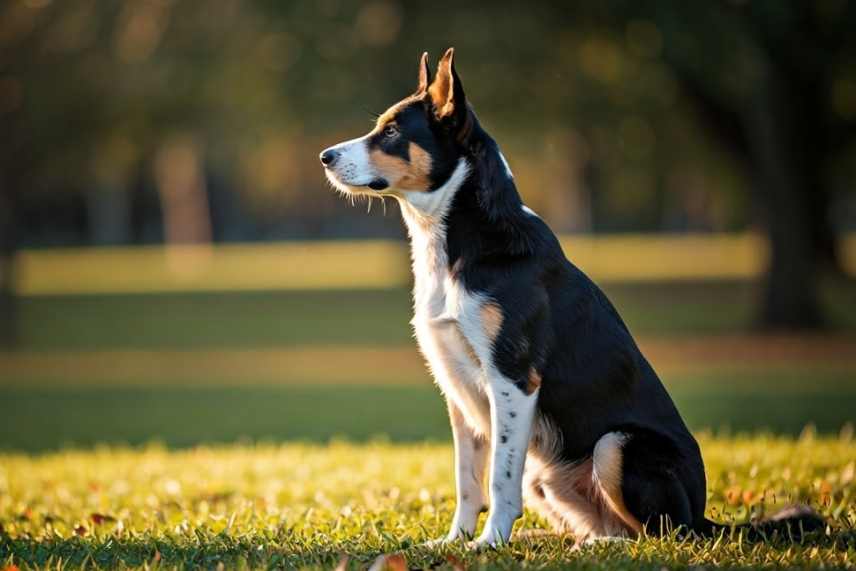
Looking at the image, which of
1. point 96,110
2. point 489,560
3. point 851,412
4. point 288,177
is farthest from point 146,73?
point 288,177

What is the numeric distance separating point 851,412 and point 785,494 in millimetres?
8651

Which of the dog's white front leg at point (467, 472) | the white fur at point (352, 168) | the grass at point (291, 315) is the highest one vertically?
the white fur at point (352, 168)

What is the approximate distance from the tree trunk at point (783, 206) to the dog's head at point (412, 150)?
16594mm

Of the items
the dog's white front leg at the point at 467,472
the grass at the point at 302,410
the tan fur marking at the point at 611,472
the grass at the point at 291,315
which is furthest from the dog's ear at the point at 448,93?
the grass at the point at 291,315

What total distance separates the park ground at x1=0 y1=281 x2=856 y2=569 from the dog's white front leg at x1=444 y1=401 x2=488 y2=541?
26cm

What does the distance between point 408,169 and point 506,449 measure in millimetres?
1351

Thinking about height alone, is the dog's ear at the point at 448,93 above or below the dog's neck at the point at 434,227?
above

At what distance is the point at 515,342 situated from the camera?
17.9 ft

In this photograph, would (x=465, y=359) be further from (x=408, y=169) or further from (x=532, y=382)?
(x=408, y=169)

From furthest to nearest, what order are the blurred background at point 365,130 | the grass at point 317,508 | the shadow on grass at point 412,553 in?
1. the blurred background at point 365,130
2. the grass at point 317,508
3. the shadow on grass at point 412,553

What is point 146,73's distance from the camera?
26.4 metres

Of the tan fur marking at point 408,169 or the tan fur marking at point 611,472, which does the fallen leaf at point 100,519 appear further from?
the tan fur marking at point 611,472

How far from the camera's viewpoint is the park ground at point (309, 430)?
18.6 ft

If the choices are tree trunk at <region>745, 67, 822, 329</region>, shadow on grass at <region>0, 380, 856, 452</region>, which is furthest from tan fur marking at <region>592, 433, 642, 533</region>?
tree trunk at <region>745, 67, 822, 329</region>
